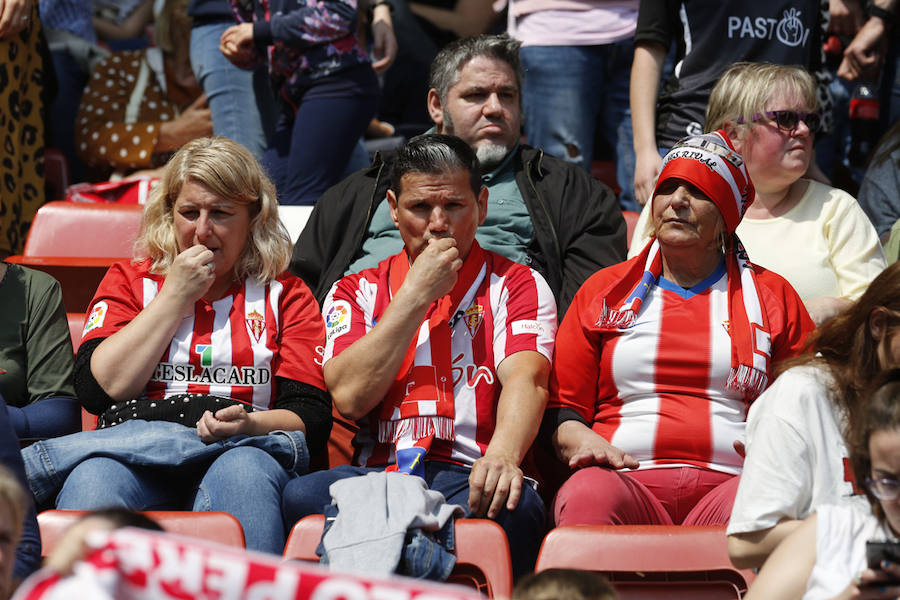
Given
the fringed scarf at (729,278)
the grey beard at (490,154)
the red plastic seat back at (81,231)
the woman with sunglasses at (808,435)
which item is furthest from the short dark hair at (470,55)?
the woman with sunglasses at (808,435)

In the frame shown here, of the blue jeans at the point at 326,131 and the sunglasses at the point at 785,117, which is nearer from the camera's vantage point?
the sunglasses at the point at 785,117

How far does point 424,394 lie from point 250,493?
0.51m

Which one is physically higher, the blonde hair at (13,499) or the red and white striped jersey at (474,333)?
the blonde hair at (13,499)

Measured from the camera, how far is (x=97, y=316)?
3.21m

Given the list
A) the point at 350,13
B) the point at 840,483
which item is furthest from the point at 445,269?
the point at 350,13

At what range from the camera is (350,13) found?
4.40 m

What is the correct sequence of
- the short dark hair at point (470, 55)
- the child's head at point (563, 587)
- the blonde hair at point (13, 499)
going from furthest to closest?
the short dark hair at point (470, 55)
the blonde hair at point (13, 499)
the child's head at point (563, 587)

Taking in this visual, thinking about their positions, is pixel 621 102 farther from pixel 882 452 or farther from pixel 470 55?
pixel 882 452

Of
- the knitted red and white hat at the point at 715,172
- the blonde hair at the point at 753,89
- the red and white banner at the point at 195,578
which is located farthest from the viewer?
the blonde hair at the point at 753,89

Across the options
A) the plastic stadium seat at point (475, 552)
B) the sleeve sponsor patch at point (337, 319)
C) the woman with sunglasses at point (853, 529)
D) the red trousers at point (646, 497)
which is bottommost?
the red trousers at point (646, 497)

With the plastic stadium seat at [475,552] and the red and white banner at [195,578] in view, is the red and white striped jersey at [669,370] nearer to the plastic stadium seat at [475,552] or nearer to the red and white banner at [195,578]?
the plastic stadium seat at [475,552]

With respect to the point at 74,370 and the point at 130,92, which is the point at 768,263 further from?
the point at 130,92

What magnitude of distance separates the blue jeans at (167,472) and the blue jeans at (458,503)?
0.05 metres

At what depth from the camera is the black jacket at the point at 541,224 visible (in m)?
3.76
